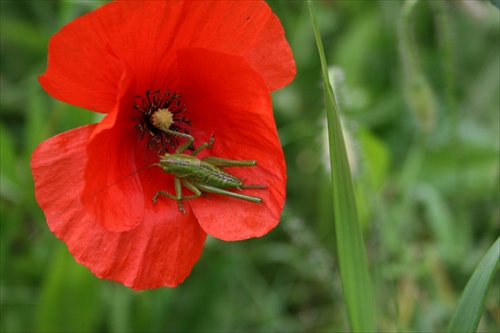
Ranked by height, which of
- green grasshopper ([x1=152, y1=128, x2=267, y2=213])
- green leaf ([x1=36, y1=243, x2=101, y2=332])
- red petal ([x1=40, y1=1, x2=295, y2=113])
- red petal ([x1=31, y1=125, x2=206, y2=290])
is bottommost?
green leaf ([x1=36, y1=243, x2=101, y2=332])

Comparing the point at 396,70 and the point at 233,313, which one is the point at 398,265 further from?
the point at 396,70

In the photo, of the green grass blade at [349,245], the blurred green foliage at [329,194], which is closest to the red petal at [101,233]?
the green grass blade at [349,245]

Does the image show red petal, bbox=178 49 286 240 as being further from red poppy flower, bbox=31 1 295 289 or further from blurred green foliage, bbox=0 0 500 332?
blurred green foliage, bbox=0 0 500 332

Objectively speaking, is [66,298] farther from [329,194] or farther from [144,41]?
[329,194]

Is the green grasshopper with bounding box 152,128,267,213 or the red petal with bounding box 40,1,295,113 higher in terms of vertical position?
the red petal with bounding box 40,1,295,113

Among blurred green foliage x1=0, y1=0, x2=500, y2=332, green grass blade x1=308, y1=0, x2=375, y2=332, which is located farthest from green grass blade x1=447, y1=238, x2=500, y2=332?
blurred green foliage x1=0, y1=0, x2=500, y2=332

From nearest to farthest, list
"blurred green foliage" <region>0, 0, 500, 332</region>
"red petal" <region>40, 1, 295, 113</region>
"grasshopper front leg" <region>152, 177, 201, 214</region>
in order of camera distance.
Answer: "red petal" <region>40, 1, 295, 113</region> → "grasshopper front leg" <region>152, 177, 201, 214</region> → "blurred green foliage" <region>0, 0, 500, 332</region>

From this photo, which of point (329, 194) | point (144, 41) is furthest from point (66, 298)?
point (329, 194)

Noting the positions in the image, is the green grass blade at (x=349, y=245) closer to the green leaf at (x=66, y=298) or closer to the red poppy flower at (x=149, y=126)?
the red poppy flower at (x=149, y=126)
